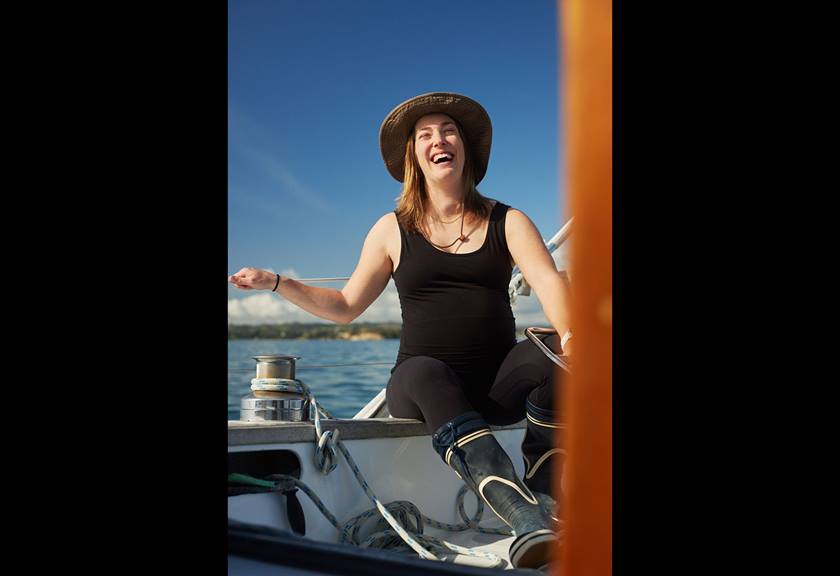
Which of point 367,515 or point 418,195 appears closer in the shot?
point 367,515

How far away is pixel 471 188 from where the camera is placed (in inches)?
58.9

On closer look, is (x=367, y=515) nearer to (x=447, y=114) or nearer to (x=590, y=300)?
(x=447, y=114)

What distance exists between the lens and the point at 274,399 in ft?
4.43

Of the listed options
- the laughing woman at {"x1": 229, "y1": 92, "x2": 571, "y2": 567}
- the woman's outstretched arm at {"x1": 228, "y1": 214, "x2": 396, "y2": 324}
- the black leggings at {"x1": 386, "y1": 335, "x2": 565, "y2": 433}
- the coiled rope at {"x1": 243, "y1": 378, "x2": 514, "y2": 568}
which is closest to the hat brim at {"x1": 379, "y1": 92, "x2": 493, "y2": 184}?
the laughing woman at {"x1": 229, "y1": 92, "x2": 571, "y2": 567}

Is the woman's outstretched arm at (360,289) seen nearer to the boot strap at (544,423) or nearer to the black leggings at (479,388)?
the black leggings at (479,388)

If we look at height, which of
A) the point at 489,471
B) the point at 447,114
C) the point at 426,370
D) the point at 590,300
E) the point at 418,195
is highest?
the point at 447,114

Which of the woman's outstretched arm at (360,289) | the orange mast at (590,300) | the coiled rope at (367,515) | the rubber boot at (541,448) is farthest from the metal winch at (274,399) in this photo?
the orange mast at (590,300)

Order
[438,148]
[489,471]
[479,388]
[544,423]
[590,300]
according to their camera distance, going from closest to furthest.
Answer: [590,300] < [489,471] < [544,423] < [479,388] < [438,148]

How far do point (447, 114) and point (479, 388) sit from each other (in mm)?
537

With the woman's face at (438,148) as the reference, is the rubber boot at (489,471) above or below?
below

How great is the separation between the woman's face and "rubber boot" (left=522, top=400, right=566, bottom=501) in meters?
0.45

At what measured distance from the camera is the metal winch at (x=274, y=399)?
1.35 metres

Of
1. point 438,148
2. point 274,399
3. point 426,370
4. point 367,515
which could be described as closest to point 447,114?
point 438,148
